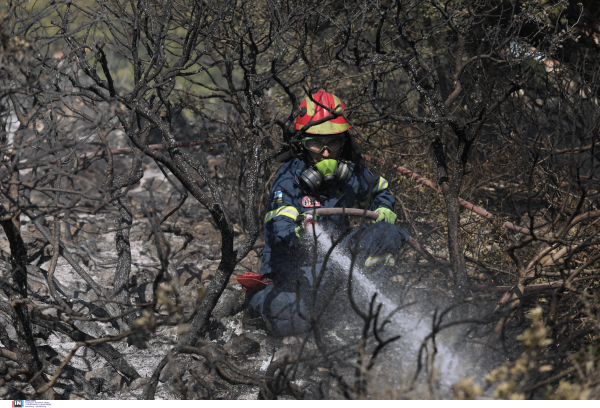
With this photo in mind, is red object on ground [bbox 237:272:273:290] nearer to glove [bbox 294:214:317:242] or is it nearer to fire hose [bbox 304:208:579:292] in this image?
glove [bbox 294:214:317:242]

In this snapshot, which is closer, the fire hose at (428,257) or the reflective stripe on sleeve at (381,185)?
the fire hose at (428,257)

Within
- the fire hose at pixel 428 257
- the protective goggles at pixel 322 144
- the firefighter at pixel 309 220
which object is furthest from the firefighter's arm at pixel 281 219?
the protective goggles at pixel 322 144

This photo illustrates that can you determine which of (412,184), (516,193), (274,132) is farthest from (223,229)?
(516,193)

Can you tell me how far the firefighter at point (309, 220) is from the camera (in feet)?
13.5

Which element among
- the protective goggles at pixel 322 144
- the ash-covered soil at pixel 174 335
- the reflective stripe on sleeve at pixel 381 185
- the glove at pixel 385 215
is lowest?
the ash-covered soil at pixel 174 335

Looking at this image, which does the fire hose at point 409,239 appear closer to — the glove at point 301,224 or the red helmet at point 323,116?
the glove at point 301,224

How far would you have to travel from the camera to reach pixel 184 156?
135 inches

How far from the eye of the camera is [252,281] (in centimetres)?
420

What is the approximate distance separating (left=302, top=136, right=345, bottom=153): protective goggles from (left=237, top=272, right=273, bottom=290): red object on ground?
3.86 feet

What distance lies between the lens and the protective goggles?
14.2ft

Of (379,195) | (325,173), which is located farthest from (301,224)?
(379,195)

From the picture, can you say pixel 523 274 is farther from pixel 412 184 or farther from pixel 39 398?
pixel 39 398

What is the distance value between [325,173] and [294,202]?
1.24ft
